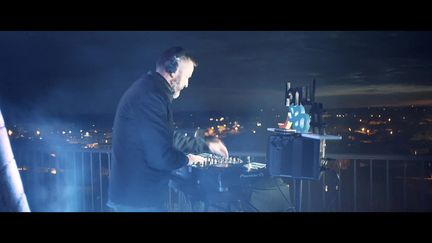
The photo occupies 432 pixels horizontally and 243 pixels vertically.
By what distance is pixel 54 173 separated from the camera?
379cm

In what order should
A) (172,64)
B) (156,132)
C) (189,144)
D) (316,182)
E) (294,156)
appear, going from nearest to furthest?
(156,132), (172,64), (294,156), (189,144), (316,182)

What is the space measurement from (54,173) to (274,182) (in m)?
2.11

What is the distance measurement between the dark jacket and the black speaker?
2.42 feet

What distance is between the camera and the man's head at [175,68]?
2797mm

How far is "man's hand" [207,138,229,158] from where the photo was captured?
3.17 m

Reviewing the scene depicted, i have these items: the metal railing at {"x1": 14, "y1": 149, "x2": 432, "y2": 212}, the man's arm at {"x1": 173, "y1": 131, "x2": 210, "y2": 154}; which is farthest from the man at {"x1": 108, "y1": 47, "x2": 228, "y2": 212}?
the metal railing at {"x1": 14, "y1": 149, "x2": 432, "y2": 212}

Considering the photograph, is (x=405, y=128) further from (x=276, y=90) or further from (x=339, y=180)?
(x=276, y=90)

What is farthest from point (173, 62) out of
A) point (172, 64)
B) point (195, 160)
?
point (195, 160)

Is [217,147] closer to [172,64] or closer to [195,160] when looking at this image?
[195,160]

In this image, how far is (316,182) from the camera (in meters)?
3.63

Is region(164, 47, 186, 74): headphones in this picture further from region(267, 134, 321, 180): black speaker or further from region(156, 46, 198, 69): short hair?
region(267, 134, 321, 180): black speaker

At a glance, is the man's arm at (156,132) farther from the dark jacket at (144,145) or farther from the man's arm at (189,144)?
the man's arm at (189,144)

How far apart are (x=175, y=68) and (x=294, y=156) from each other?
1103 millimetres

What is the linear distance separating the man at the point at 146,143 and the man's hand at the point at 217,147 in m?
0.34
